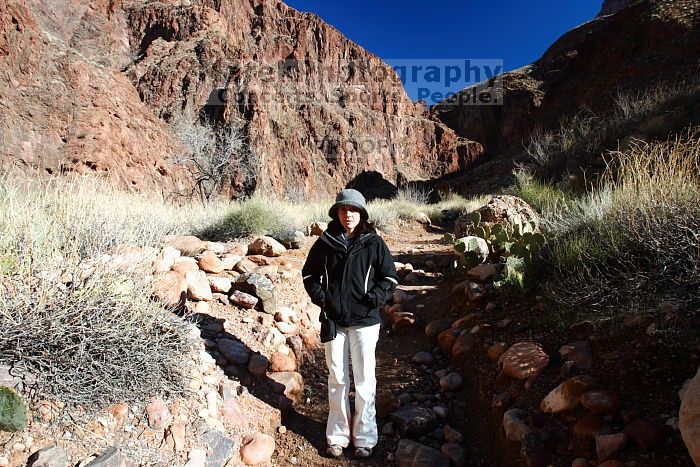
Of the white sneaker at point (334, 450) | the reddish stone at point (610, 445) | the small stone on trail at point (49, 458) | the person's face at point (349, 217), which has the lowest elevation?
the white sneaker at point (334, 450)

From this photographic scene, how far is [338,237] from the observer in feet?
8.65

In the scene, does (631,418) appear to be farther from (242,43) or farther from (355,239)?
(242,43)

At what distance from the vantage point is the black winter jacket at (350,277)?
8.34 feet

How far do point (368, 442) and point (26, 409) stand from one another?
192cm

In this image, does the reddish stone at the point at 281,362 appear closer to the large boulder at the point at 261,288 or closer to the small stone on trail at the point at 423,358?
the large boulder at the point at 261,288

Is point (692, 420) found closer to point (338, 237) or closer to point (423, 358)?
point (338, 237)

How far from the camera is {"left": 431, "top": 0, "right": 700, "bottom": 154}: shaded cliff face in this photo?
953 inches

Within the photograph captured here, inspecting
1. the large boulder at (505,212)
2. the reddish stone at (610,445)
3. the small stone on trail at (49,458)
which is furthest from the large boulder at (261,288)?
the large boulder at (505,212)

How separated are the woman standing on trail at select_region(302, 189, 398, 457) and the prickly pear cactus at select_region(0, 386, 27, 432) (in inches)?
60.9

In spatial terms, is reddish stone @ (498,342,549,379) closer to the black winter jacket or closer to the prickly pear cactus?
the black winter jacket

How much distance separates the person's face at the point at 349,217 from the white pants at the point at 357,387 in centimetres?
70

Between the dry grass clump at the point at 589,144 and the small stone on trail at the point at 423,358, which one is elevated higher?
the dry grass clump at the point at 589,144

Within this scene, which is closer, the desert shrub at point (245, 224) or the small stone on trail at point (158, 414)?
the small stone on trail at point (158, 414)

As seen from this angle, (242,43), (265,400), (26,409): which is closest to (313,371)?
(265,400)
